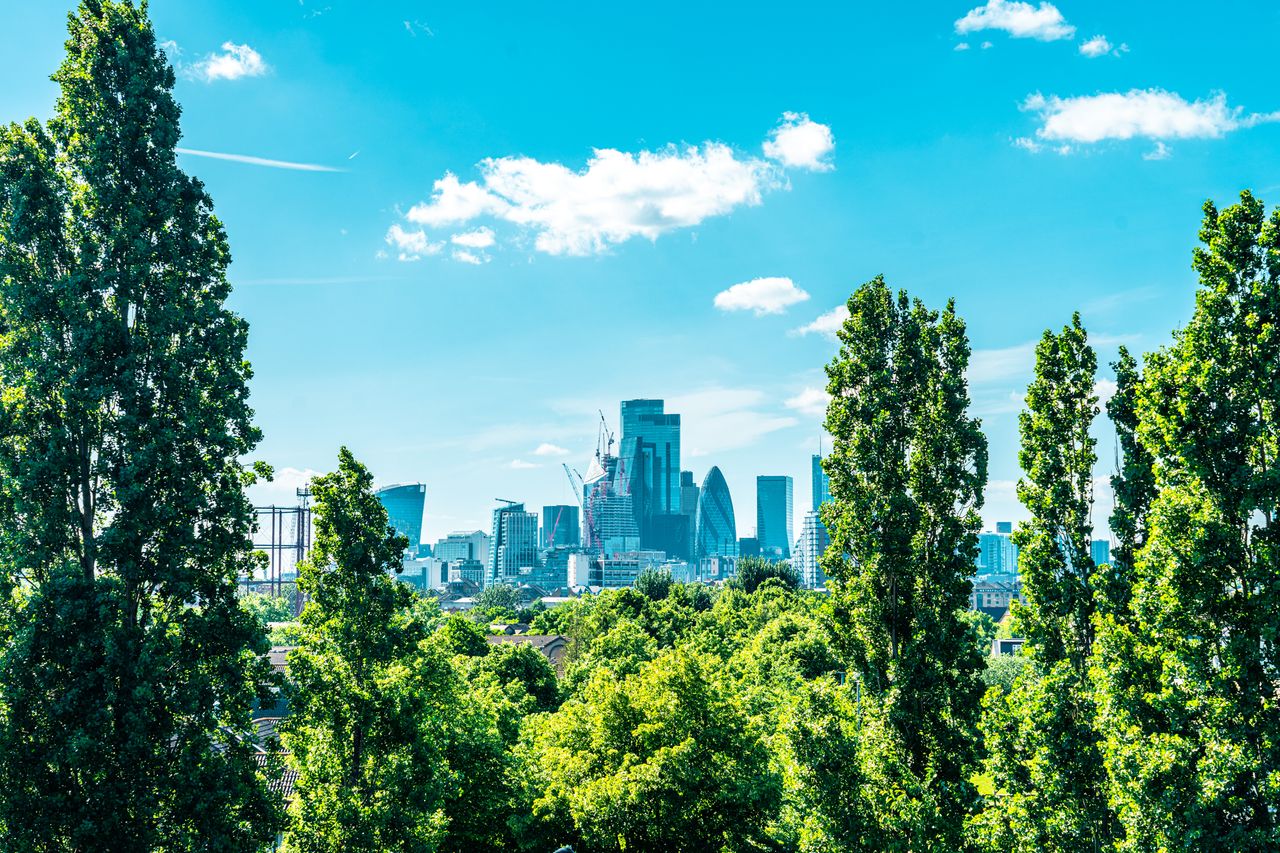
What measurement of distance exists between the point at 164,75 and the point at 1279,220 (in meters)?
22.8

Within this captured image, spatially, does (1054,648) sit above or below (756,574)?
above

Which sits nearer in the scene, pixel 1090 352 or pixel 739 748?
pixel 1090 352

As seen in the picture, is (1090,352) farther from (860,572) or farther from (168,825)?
(168,825)

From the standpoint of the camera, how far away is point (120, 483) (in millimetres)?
17469

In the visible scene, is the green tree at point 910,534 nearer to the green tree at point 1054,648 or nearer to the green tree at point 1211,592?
the green tree at point 1054,648

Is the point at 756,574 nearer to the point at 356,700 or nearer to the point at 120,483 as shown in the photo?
the point at 356,700

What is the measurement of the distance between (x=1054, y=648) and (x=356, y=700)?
619 inches

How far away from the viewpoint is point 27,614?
16.1 meters

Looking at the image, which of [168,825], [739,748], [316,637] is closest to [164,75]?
[316,637]

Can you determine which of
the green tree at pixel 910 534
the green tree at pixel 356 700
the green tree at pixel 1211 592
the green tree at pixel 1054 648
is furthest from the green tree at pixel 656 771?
the green tree at pixel 1211 592

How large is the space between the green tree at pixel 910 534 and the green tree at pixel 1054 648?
6.79 feet

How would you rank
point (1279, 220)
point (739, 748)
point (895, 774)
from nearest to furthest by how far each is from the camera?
1. point (1279, 220)
2. point (895, 774)
3. point (739, 748)

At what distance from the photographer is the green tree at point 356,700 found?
2003cm

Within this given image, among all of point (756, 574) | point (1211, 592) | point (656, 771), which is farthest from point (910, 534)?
point (756, 574)
